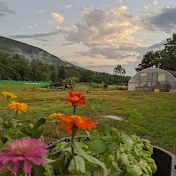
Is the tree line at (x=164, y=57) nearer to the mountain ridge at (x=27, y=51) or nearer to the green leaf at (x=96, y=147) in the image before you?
the green leaf at (x=96, y=147)

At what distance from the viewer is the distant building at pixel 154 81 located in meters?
14.1

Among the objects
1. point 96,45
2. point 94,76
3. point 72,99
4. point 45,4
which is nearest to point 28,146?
point 72,99

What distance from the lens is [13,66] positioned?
22.6m

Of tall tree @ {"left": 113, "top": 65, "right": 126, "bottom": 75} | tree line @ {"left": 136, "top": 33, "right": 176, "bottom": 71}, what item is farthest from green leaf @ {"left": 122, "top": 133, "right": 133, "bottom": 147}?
tall tree @ {"left": 113, "top": 65, "right": 126, "bottom": 75}

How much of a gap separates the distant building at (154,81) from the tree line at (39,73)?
609 centimetres

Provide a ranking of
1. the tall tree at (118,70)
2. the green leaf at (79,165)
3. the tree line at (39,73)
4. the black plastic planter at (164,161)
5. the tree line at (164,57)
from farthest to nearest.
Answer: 1. the tall tree at (118,70)
2. the tree line at (39,73)
3. the tree line at (164,57)
4. the black plastic planter at (164,161)
5. the green leaf at (79,165)

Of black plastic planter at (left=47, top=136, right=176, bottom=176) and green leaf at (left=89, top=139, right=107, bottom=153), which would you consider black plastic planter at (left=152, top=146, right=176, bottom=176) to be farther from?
green leaf at (left=89, top=139, right=107, bottom=153)

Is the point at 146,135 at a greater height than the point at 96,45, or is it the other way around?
the point at 96,45

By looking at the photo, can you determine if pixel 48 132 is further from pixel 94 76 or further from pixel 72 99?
pixel 94 76

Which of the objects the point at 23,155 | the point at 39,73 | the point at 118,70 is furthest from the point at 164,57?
the point at 23,155

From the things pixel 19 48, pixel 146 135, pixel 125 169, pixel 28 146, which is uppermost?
pixel 19 48

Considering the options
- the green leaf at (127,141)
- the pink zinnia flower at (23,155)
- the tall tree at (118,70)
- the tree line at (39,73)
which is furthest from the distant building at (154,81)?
the tall tree at (118,70)

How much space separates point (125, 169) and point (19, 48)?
2769 inches

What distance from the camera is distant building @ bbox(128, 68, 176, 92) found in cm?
1415
